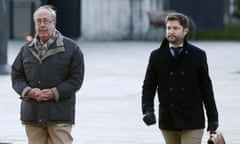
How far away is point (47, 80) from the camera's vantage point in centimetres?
705

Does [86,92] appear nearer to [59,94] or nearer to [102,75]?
[102,75]

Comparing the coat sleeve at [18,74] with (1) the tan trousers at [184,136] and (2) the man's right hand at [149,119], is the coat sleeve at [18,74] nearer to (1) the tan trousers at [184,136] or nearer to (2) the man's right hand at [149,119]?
(2) the man's right hand at [149,119]

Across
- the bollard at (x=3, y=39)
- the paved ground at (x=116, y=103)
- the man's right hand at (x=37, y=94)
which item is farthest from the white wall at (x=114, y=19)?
the man's right hand at (x=37, y=94)

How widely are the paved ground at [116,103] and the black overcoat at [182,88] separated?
3.89m

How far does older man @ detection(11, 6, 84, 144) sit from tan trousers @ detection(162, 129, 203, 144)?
0.91 meters

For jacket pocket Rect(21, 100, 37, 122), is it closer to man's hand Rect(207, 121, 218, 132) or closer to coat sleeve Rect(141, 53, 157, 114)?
coat sleeve Rect(141, 53, 157, 114)

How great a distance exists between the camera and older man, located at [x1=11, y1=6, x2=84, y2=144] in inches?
276

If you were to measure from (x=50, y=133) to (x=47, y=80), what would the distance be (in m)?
0.48

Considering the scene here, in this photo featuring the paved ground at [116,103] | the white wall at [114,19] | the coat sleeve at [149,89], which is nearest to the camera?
the coat sleeve at [149,89]

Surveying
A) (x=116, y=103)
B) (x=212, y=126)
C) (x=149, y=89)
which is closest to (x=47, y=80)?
(x=149, y=89)

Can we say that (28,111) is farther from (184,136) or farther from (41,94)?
(184,136)

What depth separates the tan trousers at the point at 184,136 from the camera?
6695 mm

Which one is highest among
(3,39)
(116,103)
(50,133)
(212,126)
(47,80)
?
(47,80)

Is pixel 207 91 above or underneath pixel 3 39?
above
